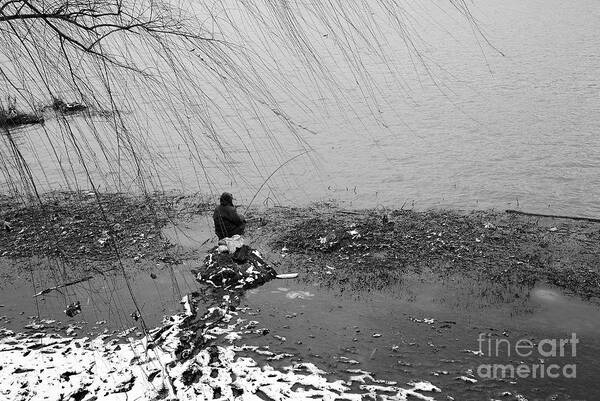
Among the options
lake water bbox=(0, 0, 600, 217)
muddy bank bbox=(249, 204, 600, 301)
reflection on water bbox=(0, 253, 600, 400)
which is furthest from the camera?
lake water bbox=(0, 0, 600, 217)

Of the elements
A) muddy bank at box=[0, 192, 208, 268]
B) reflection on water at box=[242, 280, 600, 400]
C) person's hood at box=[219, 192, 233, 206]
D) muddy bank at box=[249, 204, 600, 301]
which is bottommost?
reflection on water at box=[242, 280, 600, 400]

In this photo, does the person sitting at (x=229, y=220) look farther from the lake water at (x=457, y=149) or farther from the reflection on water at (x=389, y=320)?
the reflection on water at (x=389, y=320)

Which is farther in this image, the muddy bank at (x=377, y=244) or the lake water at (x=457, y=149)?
the lake water at (x=457, y=149)

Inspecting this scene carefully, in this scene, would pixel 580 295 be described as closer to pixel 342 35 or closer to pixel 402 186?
pixel 402 186

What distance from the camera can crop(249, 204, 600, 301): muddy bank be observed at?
25.4 feet

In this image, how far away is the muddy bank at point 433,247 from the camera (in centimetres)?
773

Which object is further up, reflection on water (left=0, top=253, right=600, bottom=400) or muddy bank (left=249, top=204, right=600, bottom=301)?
muddy bank (left=249, top=204, right=600, bottom=301)

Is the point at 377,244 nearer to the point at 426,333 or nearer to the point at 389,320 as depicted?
the point at 389,320

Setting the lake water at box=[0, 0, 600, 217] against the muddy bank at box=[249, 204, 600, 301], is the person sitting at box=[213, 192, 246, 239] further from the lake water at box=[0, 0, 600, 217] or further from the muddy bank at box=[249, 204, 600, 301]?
the muddy bank at box=[249, 204, 600, 301]

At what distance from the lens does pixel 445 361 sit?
5688mm

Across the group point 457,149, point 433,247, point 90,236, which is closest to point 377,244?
point 433,247

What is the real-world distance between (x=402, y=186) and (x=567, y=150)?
5.17m

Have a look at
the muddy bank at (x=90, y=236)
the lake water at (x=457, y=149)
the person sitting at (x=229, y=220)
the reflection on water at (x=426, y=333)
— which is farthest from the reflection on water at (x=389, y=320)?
the lake water at (x=457, y=149)

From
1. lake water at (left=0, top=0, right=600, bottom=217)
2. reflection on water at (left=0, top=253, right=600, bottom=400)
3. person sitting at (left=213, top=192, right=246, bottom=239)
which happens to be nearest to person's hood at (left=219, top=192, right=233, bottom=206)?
person sitting at (left=213, top=192, right=246, bottom=239)
